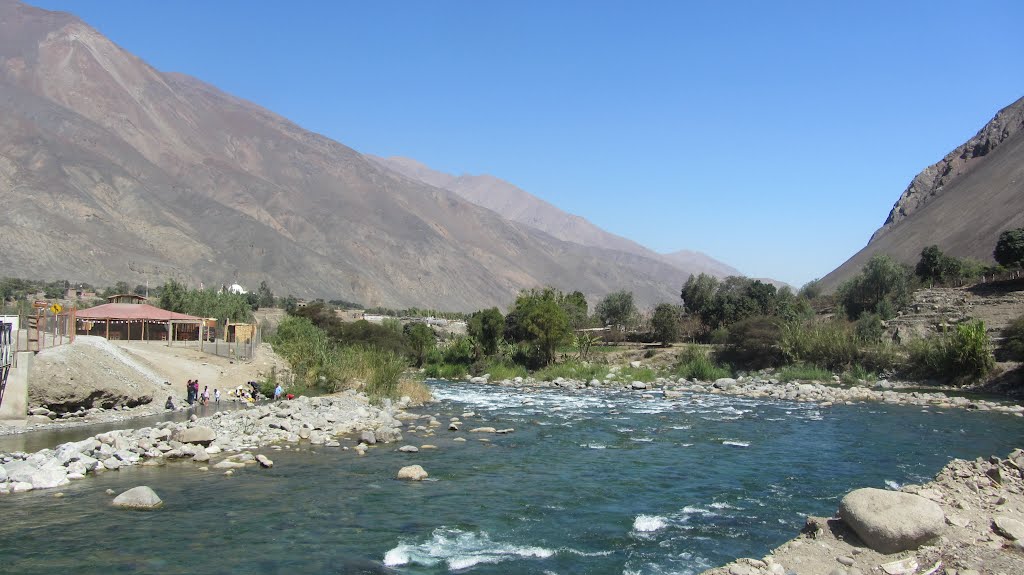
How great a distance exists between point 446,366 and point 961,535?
153 feet

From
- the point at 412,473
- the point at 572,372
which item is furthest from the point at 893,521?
the point at 572,372

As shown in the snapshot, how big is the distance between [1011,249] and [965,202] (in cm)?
5471

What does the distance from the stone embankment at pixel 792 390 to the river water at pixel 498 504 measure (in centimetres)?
822

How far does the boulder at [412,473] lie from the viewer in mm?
16312

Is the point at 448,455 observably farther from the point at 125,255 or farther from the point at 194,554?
the point at 125,255

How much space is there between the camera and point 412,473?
16422 mm

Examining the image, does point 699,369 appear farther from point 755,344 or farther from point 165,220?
point 165,220

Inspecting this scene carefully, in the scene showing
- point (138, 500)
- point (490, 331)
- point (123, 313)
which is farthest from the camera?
point (490, 331)

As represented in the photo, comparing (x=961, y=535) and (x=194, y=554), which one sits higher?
(x=961, y=535)

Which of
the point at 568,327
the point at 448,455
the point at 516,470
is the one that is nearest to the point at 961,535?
the point at 516,470

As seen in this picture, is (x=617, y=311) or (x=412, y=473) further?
(x=617, y=311)

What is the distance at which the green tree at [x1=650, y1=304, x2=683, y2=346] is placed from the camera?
62.8 meters

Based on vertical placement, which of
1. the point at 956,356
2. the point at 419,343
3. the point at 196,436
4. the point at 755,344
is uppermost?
the point at 755,344

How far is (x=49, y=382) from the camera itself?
24.5 meters
